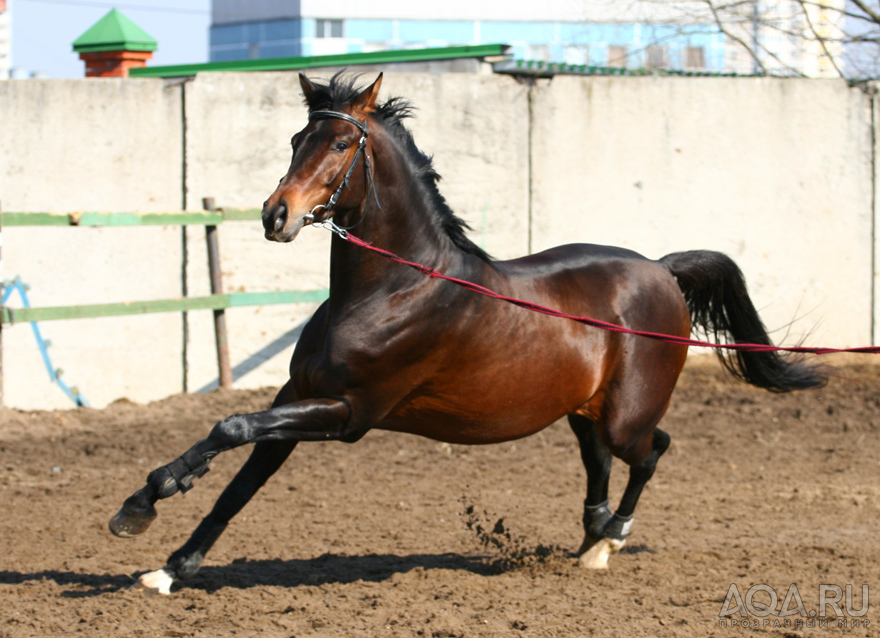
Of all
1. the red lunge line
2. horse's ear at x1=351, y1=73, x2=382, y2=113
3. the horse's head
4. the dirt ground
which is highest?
horse's ear at x1=351, y1=73, x2=382, y2=113

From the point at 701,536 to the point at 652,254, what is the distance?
4480mm

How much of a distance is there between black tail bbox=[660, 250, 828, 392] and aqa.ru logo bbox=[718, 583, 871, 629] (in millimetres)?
1371

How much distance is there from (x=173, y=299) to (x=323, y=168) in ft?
14.9

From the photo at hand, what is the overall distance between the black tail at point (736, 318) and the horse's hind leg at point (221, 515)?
238cm

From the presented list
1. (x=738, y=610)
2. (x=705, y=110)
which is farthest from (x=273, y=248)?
(x=738, y=610)

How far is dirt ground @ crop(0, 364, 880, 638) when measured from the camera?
3879 millimetres

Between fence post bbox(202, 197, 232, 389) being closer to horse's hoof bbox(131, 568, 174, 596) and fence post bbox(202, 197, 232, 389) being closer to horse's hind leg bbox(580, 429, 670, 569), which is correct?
horse's hoof bbox(131, 568, 174, 596)

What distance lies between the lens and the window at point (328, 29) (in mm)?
46906

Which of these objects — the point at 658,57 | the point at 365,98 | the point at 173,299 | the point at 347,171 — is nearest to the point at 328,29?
the point at 658,57

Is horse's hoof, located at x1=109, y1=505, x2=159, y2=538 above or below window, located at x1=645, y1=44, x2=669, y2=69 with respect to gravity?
below

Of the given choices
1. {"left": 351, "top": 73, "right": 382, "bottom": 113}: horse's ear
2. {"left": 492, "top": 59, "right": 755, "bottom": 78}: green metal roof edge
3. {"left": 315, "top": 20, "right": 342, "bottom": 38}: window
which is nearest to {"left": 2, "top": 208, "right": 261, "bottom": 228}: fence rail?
{"left": 492, "top": 59, "right": 755, "bottom": 78}: green metal roof edge

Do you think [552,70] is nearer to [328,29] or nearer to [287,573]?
[287,573]

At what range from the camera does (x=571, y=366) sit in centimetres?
436

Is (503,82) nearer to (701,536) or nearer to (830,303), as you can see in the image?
(830,303)
